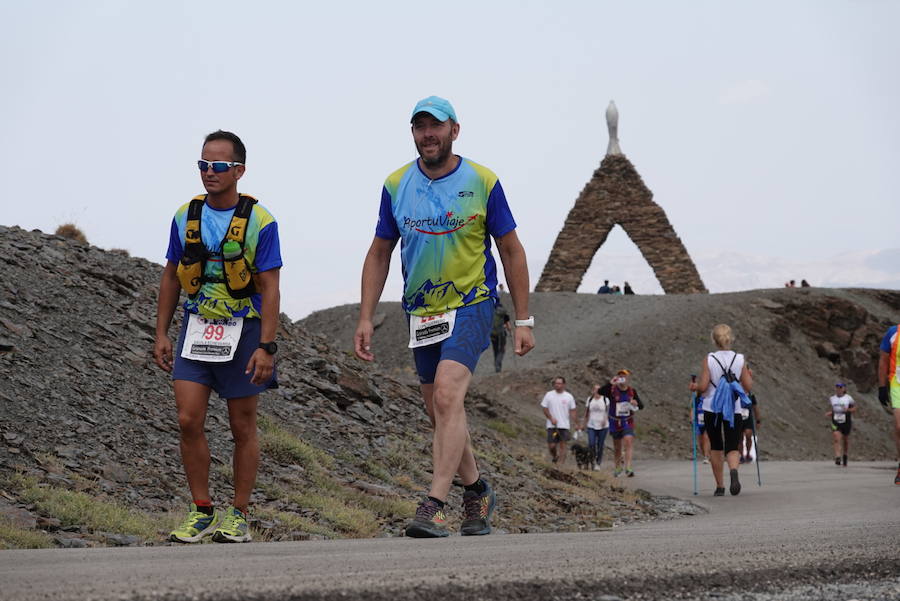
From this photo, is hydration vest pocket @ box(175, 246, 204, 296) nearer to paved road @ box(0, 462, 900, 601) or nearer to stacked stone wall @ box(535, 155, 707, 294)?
paved road @ box(0, 462, 900, 601)

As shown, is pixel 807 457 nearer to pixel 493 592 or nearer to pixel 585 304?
pixel 585 304

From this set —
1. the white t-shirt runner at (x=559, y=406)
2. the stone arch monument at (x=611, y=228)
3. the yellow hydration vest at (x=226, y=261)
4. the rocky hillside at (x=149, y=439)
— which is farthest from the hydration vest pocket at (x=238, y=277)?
the stone arch monument at (x=611, y=228)

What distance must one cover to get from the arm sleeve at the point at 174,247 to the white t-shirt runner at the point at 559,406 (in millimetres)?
14100

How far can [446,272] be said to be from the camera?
668 cm

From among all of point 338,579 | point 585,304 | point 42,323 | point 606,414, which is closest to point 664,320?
point 585,304

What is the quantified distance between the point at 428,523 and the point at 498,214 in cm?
167

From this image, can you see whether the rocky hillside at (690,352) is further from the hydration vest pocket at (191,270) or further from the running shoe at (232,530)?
the hydration vest pocket at (191,270)

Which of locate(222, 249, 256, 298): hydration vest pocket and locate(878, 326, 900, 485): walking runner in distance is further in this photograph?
locate(878, 326, 900, 485): walking runner in distance

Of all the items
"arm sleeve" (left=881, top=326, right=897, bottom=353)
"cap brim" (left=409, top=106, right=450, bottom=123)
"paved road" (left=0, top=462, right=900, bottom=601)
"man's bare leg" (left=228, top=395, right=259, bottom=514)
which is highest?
"cap brim" (left=409, top=106, right=450, bottom=123)

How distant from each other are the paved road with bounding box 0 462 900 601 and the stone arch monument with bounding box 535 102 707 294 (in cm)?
4677

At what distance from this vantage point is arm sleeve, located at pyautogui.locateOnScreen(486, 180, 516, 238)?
6.75 metres

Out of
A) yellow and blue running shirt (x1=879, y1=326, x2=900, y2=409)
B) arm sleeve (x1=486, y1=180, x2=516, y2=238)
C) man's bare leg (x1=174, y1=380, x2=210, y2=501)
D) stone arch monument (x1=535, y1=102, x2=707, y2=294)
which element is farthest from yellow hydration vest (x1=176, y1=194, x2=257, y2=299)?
stone arch monument (x1=535, y1=102, x2=707, y2=294)

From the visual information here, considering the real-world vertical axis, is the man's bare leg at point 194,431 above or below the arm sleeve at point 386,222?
below

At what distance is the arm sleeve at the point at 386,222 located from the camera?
7027mm
